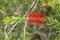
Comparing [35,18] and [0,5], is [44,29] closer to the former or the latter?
[0,5]

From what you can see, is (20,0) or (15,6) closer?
(20,0)

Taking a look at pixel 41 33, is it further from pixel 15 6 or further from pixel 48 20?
pixel 48 20

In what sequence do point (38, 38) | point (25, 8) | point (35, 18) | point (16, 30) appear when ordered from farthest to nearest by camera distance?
point (38, 38), point (16, 30), point (25, 8), point (35, 18)

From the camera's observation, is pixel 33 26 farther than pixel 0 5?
Yes

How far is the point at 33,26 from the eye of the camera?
1.99m

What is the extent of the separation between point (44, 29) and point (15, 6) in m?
0.51

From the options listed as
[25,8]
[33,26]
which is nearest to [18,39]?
[25,8]

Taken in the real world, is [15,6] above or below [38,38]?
above

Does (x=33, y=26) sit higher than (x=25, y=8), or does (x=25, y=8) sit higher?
(x=25, y=8)

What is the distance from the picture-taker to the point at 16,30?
176 cm

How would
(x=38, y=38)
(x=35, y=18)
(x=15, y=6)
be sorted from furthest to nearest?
(x=38, y=38) → (x=15, y=6) → (x=35, y=18)

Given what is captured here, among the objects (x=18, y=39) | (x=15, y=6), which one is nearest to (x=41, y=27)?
(x=15, y=6)

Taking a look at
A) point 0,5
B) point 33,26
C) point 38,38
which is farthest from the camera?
point 38,38

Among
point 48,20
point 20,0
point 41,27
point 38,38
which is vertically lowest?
point 38,38
